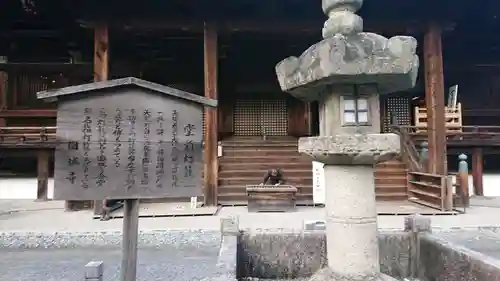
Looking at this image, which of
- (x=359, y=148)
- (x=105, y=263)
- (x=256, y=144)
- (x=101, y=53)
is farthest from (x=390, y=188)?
(x=101, y=53)

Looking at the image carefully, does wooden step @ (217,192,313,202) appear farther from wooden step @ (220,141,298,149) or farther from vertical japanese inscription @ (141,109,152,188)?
vertical japanese inscription @ (141,109,152,188)

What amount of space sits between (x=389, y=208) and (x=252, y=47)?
778cm

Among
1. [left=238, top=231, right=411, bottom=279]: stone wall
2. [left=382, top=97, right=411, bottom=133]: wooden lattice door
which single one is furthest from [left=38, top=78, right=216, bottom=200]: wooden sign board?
[left=382, top=97, right=411, bottom=133]: wooden lattice door

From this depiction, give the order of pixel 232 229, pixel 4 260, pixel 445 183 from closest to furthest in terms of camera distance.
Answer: pixel 232 229, pixel 4 260, pixel 445 183

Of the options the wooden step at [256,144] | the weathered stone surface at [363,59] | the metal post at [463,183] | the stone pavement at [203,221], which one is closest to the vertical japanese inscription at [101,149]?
the weathered stone surface at [363,59]

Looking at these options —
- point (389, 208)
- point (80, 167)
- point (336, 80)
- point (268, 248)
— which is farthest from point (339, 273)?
point (389, 208)

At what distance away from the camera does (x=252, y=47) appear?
1459 centimetres

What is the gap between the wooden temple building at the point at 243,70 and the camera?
35.2 feet

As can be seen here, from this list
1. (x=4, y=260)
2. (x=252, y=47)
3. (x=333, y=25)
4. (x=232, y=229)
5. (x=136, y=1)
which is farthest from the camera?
(x=252, y=47)

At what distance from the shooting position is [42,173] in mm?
13016

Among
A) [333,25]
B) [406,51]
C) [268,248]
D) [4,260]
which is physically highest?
A: [333,25]

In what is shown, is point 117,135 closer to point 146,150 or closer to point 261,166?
point 146,150

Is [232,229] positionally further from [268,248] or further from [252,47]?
[252,47]

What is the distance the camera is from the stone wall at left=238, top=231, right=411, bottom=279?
485 centimetres
